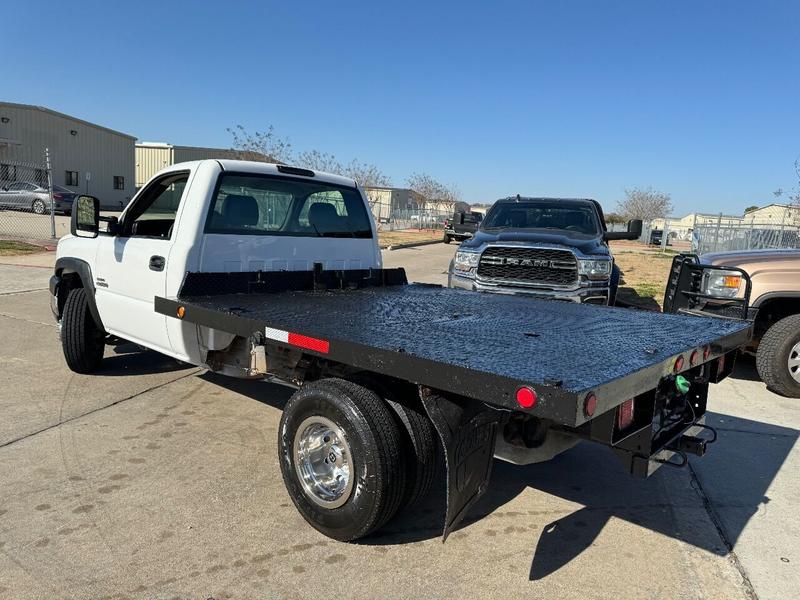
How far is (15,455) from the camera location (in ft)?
12.8

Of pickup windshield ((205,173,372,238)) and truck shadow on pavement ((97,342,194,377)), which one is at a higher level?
pickup windshield ((205,173,372,238))

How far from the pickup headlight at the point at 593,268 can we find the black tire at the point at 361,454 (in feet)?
14.3

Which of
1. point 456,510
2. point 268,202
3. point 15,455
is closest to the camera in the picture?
point 456,510

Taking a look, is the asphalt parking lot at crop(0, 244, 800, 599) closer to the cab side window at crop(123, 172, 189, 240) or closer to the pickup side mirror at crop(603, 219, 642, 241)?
the cab side window at crop(123, 172, 189, 240)

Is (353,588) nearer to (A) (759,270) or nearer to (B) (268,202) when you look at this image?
(B) (268,202)

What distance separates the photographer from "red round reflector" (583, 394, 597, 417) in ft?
6.75

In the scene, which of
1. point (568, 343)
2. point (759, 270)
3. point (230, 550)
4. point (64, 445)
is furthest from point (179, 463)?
point (759, 270)

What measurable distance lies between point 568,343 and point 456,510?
1.01 m

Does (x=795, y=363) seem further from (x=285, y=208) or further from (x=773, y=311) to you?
(x=285, y=208)

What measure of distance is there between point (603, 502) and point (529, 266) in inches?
142

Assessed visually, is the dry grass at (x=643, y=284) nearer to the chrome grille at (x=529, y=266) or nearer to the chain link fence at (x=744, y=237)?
the chain link fence at (x=744, y=237)

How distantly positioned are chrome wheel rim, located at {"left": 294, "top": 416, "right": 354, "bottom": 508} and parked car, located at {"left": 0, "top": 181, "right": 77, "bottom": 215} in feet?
97.5

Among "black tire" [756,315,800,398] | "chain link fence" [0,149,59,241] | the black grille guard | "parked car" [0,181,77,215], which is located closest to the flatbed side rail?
the black grille guard

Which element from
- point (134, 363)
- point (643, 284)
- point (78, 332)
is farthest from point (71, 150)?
point (78, 332)
